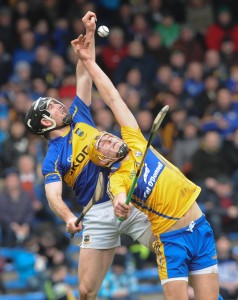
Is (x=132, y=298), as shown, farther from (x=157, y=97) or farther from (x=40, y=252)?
(x=157, y=97)

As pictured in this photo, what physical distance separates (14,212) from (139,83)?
3.85 m

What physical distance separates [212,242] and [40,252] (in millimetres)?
5209

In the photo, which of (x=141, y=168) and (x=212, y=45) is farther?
(x=212, y=45)

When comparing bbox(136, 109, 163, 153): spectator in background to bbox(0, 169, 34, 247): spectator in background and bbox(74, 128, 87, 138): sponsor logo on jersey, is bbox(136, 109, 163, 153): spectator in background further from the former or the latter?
bbox(74, 128, 87, 138): sponsor logo on jersey

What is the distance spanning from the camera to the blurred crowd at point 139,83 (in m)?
14.5

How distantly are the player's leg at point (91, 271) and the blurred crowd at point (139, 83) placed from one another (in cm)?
415

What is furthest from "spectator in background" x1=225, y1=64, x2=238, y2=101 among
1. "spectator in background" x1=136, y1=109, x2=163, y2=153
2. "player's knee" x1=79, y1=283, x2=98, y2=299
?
"player's knee" x1=79, y1=283, x2=98, y2=299

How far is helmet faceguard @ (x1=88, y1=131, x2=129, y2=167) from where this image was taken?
859 centimetres

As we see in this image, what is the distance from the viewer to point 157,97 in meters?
16.4

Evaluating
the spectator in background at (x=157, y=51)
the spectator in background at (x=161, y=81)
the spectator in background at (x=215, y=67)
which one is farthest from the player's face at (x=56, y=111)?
the spectator in background at (x=157, y=51)

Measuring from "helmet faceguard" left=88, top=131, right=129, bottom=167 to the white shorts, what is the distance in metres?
0.88

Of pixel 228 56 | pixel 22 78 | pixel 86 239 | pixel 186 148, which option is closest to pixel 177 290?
pixel 86 239

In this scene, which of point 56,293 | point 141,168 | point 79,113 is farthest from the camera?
point 56,293

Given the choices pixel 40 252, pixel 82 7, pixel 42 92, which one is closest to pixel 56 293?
pixel 40 252
